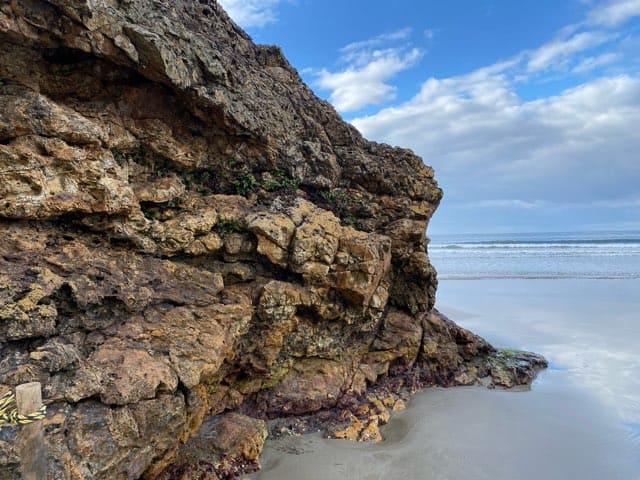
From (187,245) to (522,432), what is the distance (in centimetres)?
735

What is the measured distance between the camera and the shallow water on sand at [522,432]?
6.21 meters

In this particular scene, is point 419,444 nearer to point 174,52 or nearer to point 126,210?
point 126,210

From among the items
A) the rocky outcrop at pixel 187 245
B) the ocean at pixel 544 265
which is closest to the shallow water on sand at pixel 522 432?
the rocky outcrop at pixel 187 245

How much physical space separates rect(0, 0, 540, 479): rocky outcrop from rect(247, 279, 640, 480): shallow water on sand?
2.11ft

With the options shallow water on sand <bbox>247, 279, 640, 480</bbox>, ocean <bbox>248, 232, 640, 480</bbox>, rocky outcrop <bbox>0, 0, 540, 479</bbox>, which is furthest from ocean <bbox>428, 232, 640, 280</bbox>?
rocky outcrop <bbox>0, 0, 540, 479</bbox>

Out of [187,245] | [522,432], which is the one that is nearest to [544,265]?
[522,432]

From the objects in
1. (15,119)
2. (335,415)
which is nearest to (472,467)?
(335,415)

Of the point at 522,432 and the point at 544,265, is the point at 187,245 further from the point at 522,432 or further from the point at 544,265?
the point at 544,265

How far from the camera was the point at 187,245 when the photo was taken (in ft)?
21.1

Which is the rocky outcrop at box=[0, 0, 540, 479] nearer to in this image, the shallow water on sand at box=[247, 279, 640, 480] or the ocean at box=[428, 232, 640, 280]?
the shallow water on sand at box=[247, 279, 640, 480]

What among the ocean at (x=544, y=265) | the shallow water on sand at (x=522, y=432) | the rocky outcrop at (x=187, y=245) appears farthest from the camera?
A: the ocean at (x=544, y=265)

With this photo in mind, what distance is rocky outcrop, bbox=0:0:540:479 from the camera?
450 centimetres

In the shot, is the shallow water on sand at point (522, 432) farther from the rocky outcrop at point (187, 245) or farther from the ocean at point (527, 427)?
the rocky outcrop at point (187, 245)

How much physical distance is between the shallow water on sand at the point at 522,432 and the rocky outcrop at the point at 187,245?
64 cm
